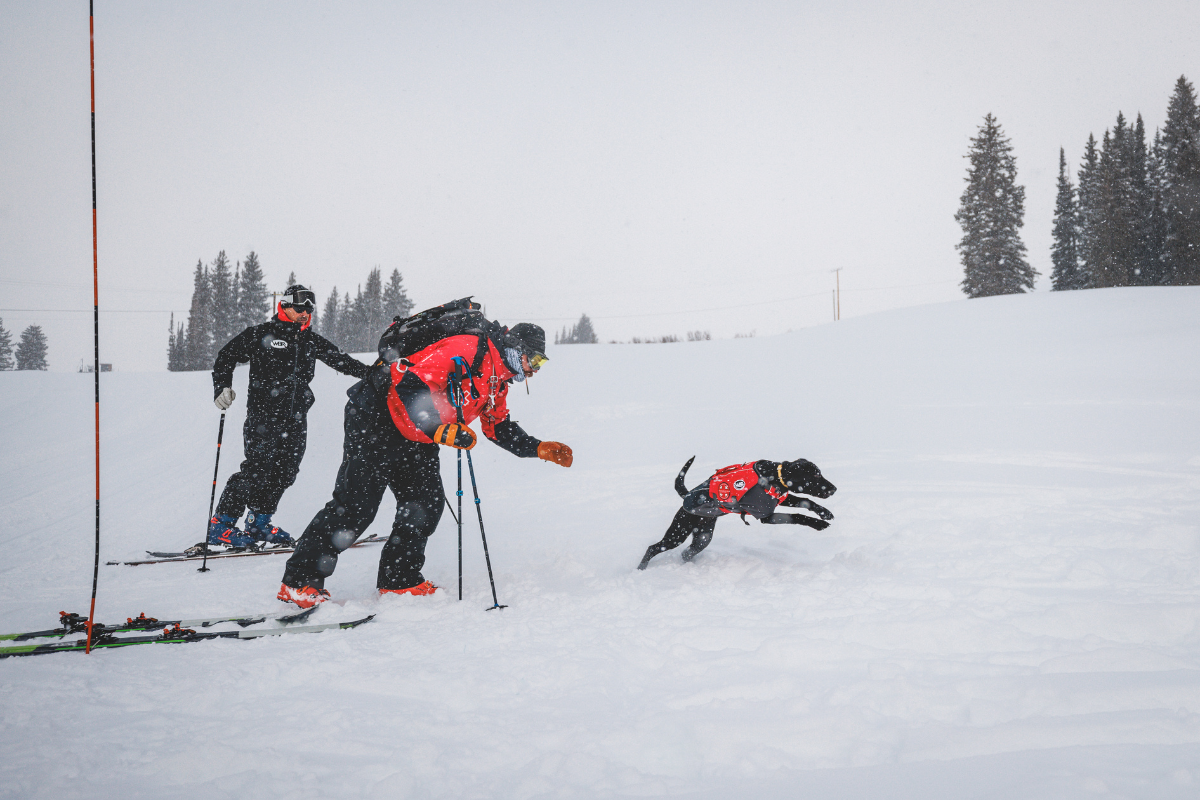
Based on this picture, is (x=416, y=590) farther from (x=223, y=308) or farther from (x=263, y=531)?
(x=223, y=308)

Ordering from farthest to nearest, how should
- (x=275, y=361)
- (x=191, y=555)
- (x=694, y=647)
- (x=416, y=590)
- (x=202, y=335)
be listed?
(x=202, y=335), (x=275, y=361), (x=191, y=555), (x=416, y=590), (x=694, y=647)

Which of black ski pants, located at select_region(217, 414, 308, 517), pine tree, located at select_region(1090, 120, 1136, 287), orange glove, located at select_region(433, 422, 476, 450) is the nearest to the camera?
orange glove, located at select_region(433, 422, 476, 450)

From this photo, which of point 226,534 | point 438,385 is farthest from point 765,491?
point 226,534

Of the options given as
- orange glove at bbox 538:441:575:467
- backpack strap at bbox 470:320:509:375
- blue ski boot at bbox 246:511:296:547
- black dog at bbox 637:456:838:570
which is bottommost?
blue ski boot at bbox 246:511:296:547

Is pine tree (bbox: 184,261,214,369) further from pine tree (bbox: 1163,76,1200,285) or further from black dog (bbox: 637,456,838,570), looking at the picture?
pine tree (bbox: 1163,76,1200,285)

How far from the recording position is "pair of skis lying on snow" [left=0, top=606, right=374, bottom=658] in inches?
94.6

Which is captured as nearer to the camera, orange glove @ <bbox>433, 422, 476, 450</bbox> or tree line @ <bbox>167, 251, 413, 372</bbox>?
orange glove @ <bbox>433, 422, 476, 450</bbox>

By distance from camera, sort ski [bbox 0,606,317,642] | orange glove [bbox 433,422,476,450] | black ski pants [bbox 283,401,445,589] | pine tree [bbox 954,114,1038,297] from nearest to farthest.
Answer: ski [bbox 0,606,317,642], orange glove [bbox 433,422,476,450], black ski pants [bbox 283,401,445,589], pine tree [bbox 954,114,1038,297]

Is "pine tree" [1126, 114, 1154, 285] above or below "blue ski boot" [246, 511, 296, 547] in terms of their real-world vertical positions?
above

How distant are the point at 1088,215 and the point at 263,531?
5067cm

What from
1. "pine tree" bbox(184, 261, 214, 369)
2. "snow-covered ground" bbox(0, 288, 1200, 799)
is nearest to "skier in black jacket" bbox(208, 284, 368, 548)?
"snow-covered ground" bbox(0, 288, 1200, 799)

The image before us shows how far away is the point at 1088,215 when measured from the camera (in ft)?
129

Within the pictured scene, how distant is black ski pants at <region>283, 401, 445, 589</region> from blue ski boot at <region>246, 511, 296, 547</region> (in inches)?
76.5

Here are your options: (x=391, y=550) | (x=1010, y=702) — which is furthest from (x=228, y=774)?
(x=1010, y=702)
